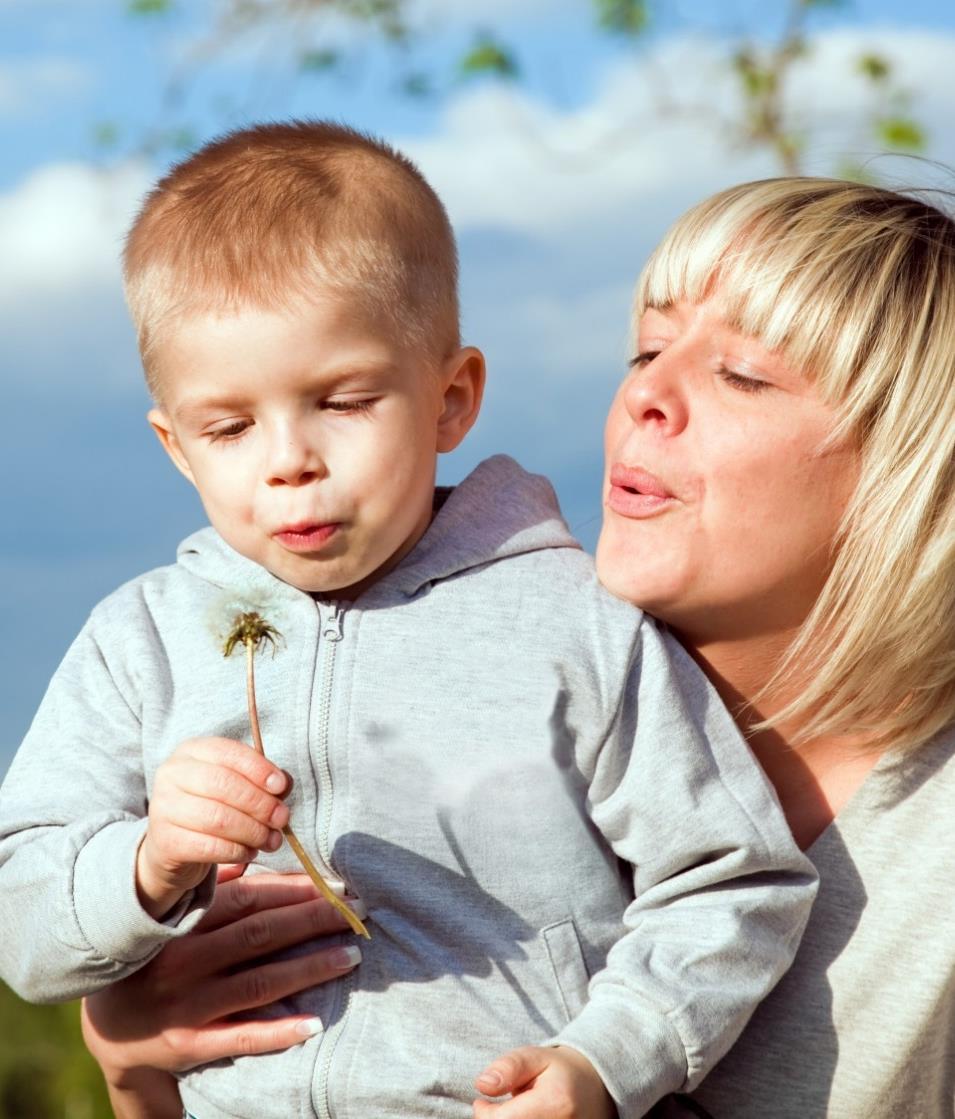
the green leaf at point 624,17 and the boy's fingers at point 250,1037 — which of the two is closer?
the boy's fingers at point 250,1037

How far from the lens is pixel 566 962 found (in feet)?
7.84

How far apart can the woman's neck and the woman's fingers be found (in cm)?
76

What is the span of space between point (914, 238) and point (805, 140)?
353 cm

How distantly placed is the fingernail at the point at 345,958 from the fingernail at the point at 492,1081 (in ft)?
1.06

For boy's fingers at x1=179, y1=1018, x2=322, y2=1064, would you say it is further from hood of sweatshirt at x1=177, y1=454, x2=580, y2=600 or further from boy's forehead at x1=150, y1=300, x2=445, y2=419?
boy's forehead at x1=150, y1=300, x2=445, y2=419

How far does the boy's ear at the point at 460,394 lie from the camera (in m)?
2.45

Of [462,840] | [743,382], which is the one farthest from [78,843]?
[743,382]

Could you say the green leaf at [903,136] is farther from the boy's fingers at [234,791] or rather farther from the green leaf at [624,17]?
the boy's fingers at [234,791]

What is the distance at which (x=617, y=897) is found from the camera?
2.44 metres

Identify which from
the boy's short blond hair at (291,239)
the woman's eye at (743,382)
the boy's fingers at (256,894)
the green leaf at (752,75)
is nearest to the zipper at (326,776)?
the boy's fingers at (256,894)

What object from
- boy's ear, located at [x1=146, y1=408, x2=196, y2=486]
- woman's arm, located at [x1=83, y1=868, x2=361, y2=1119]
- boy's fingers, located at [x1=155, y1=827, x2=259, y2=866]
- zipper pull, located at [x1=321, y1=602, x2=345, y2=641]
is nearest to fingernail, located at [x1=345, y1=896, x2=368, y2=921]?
woman's arm, located at [x1=83, y1=868, x2=361, y2=1119]

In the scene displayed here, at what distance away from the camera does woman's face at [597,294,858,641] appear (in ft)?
8.41

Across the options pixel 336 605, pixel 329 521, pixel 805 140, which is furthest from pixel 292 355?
pixel 805 140

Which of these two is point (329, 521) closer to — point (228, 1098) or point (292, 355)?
point (292, 355)
